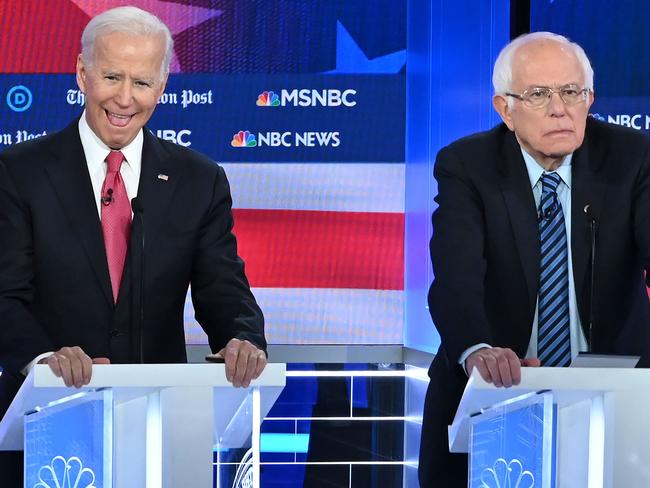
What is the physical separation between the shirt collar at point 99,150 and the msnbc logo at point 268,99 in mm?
3917

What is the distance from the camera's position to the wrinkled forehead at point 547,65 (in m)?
2.87

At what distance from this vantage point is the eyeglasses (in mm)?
2879

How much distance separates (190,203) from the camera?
298 cm

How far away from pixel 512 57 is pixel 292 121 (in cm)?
403

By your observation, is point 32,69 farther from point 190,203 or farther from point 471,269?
point 471,269

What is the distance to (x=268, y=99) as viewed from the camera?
6906 mm

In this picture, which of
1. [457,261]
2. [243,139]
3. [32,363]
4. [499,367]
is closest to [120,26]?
[32,363]

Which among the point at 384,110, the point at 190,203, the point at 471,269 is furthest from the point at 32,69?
the point at 471,269

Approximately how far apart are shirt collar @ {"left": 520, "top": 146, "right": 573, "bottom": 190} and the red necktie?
915 mm

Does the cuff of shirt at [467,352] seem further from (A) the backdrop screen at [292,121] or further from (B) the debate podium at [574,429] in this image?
(A) the backdrop screen at [292,121]

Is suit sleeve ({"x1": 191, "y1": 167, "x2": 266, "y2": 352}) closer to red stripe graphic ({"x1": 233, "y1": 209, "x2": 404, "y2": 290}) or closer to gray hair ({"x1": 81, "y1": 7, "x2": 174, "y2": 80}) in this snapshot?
gray hair ({"x1": 81, "y1": 7, "x2": 174, "y2": 80})

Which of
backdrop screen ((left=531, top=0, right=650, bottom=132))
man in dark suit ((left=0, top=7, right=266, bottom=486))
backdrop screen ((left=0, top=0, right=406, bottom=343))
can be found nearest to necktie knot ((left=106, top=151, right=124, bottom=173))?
man in dark suit ((left=0, top=7, right=266, bottom=486))

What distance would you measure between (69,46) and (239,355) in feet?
15.9

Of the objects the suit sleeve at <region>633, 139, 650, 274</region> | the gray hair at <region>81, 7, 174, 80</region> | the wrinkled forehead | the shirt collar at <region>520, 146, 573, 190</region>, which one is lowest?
the suit sleeve at <region>633, 139, 650, 274</region>
